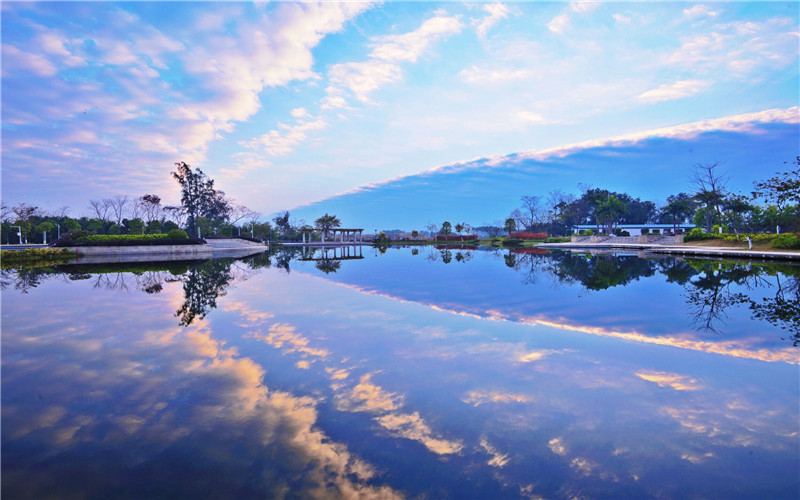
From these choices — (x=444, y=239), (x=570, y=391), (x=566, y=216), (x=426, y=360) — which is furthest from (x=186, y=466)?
(x=566, y=216)

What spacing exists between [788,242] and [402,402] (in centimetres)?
2903

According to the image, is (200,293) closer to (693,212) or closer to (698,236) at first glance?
(698,236)

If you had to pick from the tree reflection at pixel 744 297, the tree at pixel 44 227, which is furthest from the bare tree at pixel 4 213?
the tree reflection at pixel 744 297

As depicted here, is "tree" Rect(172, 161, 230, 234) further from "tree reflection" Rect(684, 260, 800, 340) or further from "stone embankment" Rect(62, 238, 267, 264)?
"tree reflection" Rect(684, 260, 800, 340)

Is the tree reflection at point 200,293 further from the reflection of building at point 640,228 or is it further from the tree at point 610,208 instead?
the reflection of building at point 640,228

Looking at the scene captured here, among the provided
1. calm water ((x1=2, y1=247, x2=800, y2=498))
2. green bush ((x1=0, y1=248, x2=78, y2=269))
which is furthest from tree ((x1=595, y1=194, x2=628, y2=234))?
green bush ((x1=0, y1=248, x2=78, y2=269))

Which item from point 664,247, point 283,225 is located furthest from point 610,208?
point 283,225

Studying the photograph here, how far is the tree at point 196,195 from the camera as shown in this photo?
45.0 m

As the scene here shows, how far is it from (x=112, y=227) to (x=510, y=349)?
180ft

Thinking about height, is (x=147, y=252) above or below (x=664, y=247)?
above

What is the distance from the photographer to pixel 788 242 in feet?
73.0

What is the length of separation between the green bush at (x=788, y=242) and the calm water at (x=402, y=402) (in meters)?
19.9

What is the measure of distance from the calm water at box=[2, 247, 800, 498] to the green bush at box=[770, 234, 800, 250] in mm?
19871

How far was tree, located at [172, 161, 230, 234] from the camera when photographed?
4500 cm
